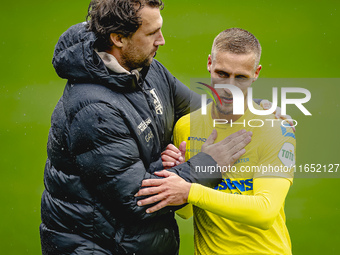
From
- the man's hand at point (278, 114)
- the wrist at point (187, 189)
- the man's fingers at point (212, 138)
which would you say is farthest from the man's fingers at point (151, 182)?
the man's hand at point (278, 114)

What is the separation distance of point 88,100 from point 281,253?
47.3 inches

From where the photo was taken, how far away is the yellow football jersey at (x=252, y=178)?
5.91ft

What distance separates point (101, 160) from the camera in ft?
5.80

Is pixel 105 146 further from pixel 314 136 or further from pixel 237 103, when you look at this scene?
pixel 314 136

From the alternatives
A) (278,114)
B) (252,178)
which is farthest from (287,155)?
(278,114)

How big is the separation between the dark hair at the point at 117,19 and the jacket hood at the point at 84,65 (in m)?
0.08

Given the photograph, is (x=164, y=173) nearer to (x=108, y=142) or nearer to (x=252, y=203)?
(x=108, y=142)

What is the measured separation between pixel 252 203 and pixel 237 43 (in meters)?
0.78

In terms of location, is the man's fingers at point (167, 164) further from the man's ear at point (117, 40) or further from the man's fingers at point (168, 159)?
the man's ear at point (117, 40)

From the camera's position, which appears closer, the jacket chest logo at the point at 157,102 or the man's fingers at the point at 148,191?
the man's fingers at the point at 148,191

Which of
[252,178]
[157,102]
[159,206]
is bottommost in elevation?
[159,206]

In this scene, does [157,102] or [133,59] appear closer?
[133,59]

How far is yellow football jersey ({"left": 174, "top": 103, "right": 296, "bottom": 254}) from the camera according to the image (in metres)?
1.80

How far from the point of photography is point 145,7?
6.31ft
